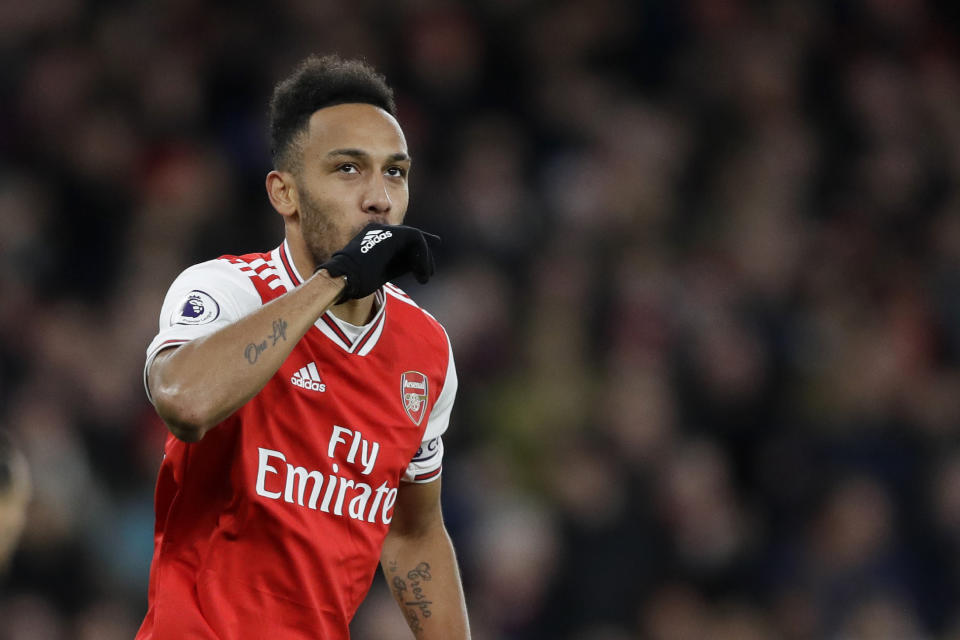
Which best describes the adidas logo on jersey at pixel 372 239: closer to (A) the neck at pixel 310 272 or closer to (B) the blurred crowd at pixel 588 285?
(A) the neck at pixel 310 272

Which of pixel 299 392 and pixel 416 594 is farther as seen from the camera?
pixel 416 594

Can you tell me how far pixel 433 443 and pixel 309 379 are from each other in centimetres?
52

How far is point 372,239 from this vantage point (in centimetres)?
299

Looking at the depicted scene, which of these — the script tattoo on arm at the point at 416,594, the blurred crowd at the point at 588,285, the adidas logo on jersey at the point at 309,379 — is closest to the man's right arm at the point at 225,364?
the adidas logo on jersey at the point at 309,379

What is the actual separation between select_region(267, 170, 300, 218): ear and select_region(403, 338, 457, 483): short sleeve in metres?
0.58

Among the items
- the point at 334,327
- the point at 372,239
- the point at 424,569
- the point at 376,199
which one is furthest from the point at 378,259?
the point at 424,569

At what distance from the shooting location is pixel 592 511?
6.80 m

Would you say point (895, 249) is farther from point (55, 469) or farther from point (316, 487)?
point (316, 487)

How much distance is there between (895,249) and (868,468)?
2.11 meters

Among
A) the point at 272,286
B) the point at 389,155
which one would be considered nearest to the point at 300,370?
the point at 272,286

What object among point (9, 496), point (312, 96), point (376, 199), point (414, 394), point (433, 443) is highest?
point (312, 96)

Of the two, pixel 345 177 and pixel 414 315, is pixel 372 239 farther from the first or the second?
pixel 414 315

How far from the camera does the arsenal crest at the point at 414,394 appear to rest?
11.1ft

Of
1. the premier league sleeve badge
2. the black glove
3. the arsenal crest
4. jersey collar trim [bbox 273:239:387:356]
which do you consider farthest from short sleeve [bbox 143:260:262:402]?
the arsenal crest
